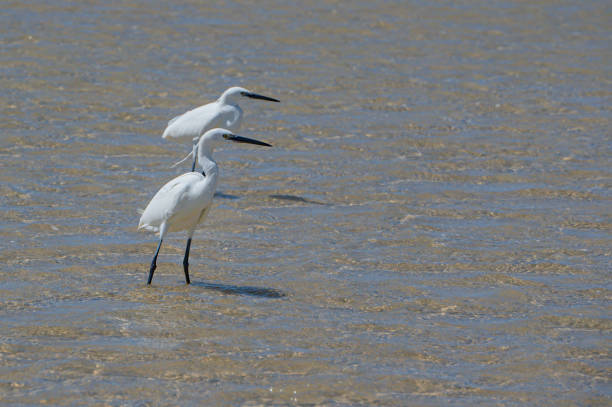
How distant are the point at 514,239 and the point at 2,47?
23.8ft

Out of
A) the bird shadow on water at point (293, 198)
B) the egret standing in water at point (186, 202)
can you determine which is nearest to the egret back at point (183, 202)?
the egret standing in water at point (186, 202)

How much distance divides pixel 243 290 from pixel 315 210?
1.90 meters

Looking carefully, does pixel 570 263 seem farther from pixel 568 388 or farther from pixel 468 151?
pixel 468 151

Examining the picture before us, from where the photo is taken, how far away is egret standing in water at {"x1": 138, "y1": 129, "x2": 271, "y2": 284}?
6715mm

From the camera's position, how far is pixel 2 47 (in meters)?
12.8

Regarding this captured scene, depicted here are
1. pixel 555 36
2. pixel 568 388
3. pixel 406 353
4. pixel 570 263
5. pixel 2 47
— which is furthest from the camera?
pixel 555 36

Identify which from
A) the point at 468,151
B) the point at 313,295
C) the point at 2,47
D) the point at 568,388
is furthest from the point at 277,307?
the point at 2,47

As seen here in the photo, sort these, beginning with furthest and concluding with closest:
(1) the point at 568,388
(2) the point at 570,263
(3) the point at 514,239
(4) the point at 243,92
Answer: (4) the point at 243,92, (3) the point at 514,239, (2) the point at 570,263, (1) the point at 568,388

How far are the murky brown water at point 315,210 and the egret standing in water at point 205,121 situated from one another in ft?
1.34

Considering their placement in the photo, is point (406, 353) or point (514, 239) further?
point (514, 239)

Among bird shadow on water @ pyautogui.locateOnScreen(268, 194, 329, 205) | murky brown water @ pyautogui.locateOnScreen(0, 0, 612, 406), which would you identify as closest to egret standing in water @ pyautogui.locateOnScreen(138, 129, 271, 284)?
murky brown water @ pyautogui.locateOnScreen(0, 0, 612, 406)

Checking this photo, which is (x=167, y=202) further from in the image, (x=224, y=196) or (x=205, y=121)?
(x=205, y=121)

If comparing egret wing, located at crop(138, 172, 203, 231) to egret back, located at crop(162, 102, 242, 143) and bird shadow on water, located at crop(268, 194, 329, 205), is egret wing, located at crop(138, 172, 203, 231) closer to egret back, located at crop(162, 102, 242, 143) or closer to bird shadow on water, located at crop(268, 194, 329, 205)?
bird shadow on water, located at crop(268, 194, 329, 205)

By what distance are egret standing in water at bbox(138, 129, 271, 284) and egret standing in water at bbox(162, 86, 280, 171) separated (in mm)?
→ 2238
